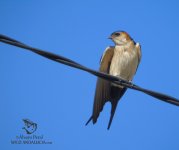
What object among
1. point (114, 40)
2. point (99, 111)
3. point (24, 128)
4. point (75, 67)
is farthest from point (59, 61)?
point (24, 128)

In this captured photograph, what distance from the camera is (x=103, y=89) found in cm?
608

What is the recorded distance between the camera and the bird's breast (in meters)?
6.56

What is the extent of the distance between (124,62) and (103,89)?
702 millimetres

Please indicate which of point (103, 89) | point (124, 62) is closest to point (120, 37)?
point (124, 62)

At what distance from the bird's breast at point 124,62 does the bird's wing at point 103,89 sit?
0.30 ft

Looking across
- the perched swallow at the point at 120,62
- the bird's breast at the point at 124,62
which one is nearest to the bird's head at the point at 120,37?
the perched swallow at the point at 120,62

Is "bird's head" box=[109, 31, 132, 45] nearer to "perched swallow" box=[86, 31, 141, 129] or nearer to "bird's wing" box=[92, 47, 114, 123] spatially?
"perched swallow" box=[86, 31, 141, 129]

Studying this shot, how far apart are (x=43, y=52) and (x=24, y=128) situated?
5.41m

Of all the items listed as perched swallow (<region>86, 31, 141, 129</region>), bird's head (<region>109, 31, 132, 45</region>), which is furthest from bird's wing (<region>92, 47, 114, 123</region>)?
bird's head (<region>109, 31, 132, 45</region>)

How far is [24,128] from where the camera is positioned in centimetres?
840

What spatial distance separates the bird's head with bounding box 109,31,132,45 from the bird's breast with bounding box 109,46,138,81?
9.9 inches

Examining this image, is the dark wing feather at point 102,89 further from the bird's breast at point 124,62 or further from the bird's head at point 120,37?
the bird's head at point 120,37

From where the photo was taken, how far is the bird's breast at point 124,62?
21.5ft

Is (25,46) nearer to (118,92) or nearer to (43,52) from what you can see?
(43,52)
